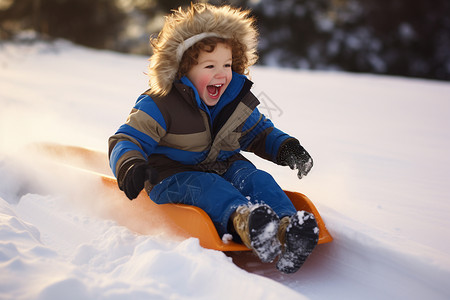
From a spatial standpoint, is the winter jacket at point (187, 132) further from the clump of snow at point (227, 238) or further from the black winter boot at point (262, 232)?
the black winter boot at point (262, 232)

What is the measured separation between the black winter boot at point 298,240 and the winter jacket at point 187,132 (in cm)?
62

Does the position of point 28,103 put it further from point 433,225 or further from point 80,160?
point 433,225

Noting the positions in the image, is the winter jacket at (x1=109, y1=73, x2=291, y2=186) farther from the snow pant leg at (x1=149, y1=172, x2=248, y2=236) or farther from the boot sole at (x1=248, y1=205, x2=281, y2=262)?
the boot sole at (x1=248, y1=205, x2=281, y2=262)

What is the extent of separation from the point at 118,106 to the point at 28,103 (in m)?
1.09

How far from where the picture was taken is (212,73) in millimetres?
2020

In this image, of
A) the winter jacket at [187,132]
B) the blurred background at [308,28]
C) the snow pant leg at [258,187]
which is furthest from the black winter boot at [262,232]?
the blurred background at [308,28]

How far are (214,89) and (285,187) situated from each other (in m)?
0.97

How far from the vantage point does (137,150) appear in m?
1.83

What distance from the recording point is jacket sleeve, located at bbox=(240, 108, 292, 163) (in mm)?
2258

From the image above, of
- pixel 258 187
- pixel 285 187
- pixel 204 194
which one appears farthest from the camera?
pixel 285 187

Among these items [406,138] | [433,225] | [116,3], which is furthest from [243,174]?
[116,3]

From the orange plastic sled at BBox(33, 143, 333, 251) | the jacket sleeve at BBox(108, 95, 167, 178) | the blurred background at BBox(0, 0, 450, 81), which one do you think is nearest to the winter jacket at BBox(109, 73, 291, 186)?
the jacket sleeve at BBox(108, 95, 167, 178)

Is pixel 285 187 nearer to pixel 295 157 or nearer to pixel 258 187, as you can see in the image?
pixel 295 157

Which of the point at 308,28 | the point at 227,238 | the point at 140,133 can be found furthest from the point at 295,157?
the point at 308,28
